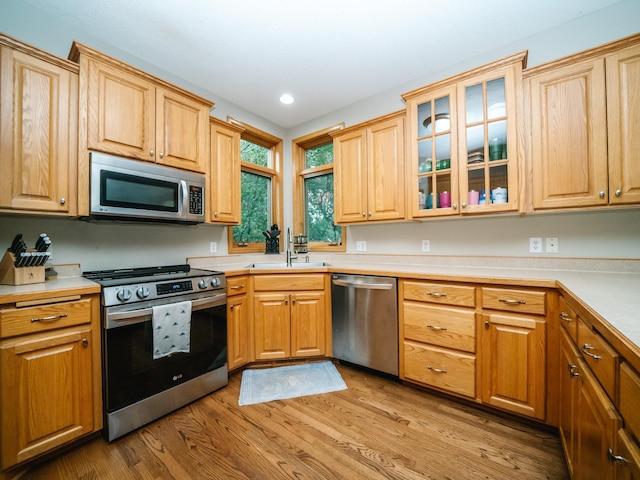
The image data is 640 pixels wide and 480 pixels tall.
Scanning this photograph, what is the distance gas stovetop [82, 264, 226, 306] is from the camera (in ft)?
5.24

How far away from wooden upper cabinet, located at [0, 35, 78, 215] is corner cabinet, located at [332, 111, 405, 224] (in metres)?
2.10

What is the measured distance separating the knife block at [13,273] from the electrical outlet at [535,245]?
3323 millimetres

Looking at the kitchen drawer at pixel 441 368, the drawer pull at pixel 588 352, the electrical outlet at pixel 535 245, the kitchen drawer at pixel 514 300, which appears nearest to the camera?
the drawer pull at pixel 588 352

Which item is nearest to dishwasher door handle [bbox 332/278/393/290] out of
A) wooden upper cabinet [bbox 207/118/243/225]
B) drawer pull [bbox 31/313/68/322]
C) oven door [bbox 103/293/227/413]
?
oven door [bbox 103/293/227/413]

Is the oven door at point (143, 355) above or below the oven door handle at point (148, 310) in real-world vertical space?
below

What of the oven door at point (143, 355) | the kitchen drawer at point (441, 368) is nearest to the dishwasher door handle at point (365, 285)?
the kitchen drawer at point (441, 368)

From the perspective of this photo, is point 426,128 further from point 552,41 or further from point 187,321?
point 187,321

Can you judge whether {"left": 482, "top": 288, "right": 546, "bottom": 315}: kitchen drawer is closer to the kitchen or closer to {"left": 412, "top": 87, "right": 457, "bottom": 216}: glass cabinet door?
the kitchen

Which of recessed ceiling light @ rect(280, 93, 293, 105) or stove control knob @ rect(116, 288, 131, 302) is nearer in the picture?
stove control knob @ rect(116, 288, 131, 302)

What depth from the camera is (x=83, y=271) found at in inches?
77.4

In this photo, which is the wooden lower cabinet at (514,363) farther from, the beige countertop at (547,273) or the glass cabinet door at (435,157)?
the glass cabinet door at (435,157)

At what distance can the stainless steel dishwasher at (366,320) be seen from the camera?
2180 mm

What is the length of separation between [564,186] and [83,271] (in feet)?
11.0

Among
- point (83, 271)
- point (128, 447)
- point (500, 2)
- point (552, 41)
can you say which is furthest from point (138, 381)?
point (552, 41)
